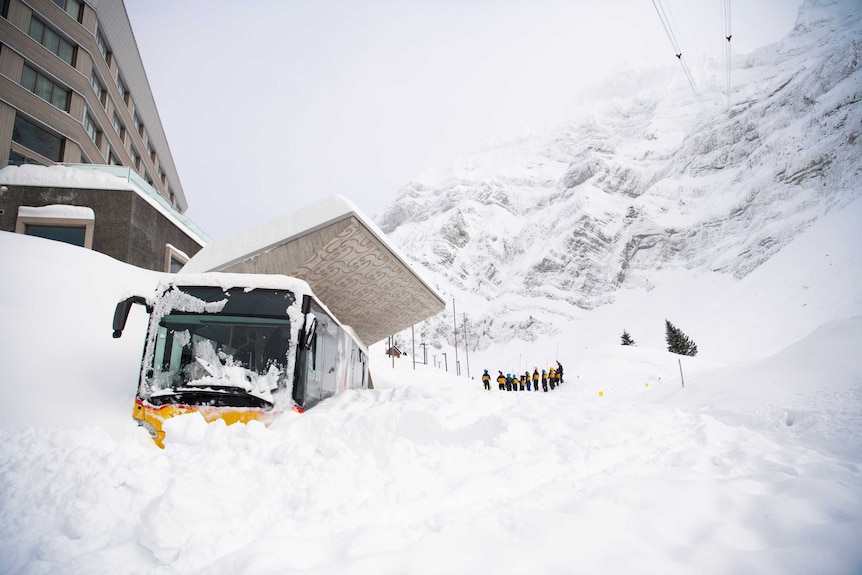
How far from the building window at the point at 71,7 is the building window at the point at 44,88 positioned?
4.32 metres

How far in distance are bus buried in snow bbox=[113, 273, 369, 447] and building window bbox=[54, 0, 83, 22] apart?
2803 cm

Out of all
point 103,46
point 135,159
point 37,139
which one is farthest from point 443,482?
point 135,159

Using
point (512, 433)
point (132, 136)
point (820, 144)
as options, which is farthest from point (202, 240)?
point (820, 144)

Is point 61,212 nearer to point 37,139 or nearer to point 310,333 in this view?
point 37,139

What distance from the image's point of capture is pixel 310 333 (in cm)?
541

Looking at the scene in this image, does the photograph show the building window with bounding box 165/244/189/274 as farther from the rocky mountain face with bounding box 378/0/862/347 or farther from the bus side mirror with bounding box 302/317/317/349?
the rocky mountain face with bounding box 378/0/862/347

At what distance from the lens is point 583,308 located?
78.2 m

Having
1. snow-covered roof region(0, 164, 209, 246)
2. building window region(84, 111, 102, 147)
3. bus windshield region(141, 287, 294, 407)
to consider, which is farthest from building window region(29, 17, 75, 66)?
bus windshield region(141, 287, 294, 407)

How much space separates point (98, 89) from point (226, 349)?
30.0 m

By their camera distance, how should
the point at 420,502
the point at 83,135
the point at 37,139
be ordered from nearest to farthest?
1. the point at 420,502
2. the point at 37,139
3. the point at 83,135

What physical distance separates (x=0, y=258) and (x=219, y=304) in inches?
307

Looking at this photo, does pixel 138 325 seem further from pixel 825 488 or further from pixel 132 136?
pixel 132 136

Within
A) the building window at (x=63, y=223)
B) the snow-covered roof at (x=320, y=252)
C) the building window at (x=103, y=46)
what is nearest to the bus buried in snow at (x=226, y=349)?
the snow-covered roof at (x=320, y=252)

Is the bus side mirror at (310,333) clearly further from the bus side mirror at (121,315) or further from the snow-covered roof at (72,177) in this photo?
the snow-covered roof at (72,177)
